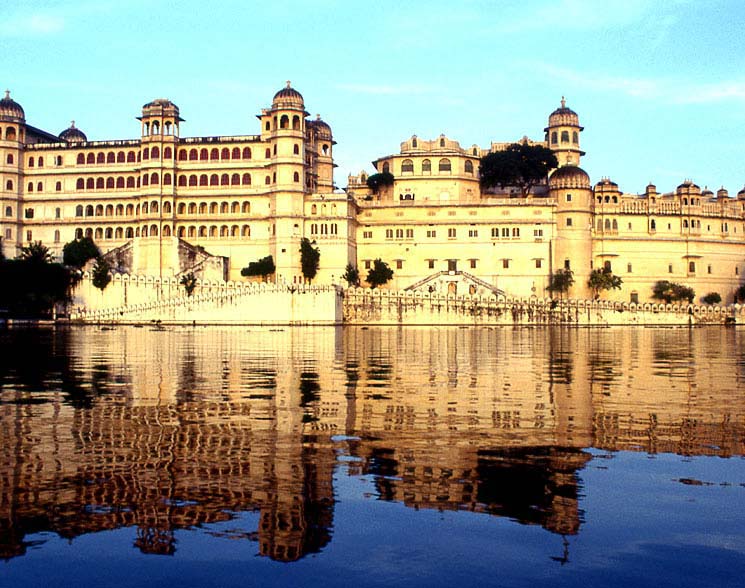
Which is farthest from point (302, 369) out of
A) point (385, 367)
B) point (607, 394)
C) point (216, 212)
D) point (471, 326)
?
point (216, 212)

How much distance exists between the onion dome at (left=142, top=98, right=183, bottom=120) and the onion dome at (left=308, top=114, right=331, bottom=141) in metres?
15.2

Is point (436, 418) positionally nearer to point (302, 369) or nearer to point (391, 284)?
point (302, 369)

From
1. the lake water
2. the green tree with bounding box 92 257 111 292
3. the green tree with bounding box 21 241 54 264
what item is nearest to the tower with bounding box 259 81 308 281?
the green tree with bounding box 92 257 111 292

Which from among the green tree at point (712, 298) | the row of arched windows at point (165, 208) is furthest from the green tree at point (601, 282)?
the row of arched windows at point (165, 208)

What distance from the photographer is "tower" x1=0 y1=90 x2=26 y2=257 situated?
82.8 m

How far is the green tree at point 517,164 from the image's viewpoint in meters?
88.2

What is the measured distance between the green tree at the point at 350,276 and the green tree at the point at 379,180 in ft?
38.2

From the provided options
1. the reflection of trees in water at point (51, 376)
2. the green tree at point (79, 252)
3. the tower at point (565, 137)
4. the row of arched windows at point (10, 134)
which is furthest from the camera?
the tower at point (565, 137)

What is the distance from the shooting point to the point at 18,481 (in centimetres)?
920

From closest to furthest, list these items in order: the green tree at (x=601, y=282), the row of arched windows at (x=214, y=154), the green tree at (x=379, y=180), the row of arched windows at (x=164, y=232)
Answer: the row of arched windows at (x=164, y=232) → the row of arched windows at (x=214, y=154) → the green tree at (x=601, y=282) → the green tree at (x=379, y=180)

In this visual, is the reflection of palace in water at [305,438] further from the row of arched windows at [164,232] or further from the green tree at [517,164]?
the green tree at [517,164]

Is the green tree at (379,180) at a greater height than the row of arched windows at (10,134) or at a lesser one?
lesser

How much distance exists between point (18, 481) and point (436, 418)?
6606 millimetres

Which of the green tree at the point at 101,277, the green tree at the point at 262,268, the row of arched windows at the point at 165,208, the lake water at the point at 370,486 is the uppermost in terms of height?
the row of arched windows at the point at 165,208
